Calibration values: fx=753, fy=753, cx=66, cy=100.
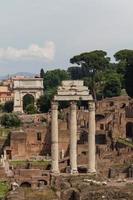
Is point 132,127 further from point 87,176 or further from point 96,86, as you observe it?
point 96,86

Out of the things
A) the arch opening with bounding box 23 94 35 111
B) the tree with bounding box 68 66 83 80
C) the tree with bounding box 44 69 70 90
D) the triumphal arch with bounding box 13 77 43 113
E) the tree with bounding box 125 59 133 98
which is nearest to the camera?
the tree with bounding box 125 59 133 98

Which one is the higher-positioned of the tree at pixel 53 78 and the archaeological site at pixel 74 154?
the tree at pixel 53 78

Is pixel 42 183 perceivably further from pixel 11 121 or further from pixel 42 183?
pixel 11 121

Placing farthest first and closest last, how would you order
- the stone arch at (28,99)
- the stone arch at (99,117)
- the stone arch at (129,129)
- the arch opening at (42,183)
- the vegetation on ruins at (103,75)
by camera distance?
the stone arch at (28,99)
the vegetation on ruins at (103,75)
the stone arch at (99,117)
the stone arch at (129,129)
the arch opening at (42,183)

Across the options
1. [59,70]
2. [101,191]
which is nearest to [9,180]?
[101,191]

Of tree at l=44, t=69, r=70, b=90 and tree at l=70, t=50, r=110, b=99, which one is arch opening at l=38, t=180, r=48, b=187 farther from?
tree at l=44, t=69, r=70, b=90

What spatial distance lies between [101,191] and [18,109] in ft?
160

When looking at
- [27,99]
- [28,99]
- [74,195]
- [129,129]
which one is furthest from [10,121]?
[74,195]

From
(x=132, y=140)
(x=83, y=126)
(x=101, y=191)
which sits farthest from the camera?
(x=83, y=126)

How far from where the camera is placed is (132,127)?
5391 centimetres

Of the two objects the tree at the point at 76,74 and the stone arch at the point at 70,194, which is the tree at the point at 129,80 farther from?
the tree at the point at 76,74

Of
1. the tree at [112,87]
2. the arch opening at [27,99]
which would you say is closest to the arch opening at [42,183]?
the tree at [112,87]

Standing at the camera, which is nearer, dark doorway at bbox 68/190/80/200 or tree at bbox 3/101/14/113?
dark doorway at bbox 68/190/80/200

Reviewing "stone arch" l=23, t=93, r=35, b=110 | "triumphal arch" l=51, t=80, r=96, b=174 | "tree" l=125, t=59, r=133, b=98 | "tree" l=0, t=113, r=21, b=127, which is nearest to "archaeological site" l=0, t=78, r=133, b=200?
"triumphal arch" l=51, t=80, r=96, b=174
